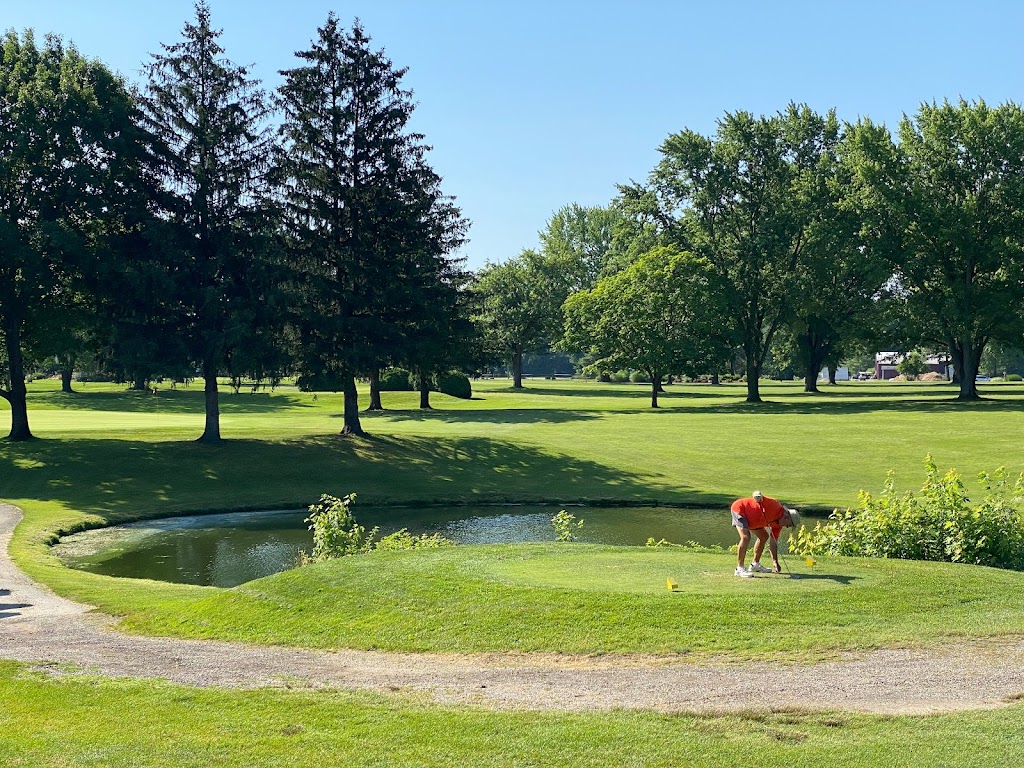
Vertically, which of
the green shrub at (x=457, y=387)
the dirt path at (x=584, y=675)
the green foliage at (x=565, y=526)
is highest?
the green shrub at (x=457, y=387)

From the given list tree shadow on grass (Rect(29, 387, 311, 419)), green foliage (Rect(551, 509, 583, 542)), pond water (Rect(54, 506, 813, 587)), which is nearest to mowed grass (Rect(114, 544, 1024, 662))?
green foliage (Rect(551, 509, 583, 542))

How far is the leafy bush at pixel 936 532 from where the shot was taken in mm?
18422

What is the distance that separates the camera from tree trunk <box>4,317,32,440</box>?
39.4 meters

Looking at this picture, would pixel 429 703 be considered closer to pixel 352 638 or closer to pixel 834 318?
pixel 352 638

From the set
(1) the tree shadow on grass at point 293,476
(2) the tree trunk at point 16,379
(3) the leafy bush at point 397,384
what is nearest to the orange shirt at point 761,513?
(1) the tree shadow on grass at point 293,476

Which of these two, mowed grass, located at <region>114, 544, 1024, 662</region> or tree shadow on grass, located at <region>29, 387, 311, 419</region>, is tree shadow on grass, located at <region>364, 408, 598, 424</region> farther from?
mowed grass, located at <region>114, 544, 1024, 662</region>

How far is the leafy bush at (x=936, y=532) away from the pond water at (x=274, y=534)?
6249 millimetres

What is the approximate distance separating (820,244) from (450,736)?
66.0 meters

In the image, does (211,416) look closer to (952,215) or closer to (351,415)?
(351,415)

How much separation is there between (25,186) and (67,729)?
34963 mm

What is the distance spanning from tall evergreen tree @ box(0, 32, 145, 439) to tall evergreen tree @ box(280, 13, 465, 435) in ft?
23.9

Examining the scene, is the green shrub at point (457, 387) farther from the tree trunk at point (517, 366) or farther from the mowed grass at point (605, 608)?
the mowed grass at point (605, 608)

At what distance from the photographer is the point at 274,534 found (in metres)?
27.4

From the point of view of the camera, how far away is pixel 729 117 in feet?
243
